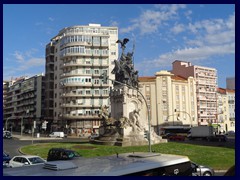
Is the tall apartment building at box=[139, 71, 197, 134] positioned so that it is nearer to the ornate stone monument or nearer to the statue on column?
the statue on column

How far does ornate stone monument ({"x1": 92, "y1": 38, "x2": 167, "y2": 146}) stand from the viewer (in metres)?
32.6

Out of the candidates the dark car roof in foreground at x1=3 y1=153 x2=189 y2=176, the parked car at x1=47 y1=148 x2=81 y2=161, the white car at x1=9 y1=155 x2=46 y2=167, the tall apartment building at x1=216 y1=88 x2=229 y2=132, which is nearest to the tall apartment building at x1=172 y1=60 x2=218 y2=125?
the tall apartment building at x1=216 y1=88 x2=229 y2=132

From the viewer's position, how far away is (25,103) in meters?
102

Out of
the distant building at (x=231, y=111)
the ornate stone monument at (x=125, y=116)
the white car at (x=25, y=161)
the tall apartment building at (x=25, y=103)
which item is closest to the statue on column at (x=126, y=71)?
the ornate stone monument at (x=125, y=116)

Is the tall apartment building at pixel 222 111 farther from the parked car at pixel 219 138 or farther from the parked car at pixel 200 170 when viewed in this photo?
the parked car at pixel 200 170

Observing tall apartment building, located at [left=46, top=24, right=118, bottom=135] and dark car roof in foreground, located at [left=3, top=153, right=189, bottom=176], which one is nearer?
dark car roof in foreground, located at [left=3, top=153, right=189, bottom=176]

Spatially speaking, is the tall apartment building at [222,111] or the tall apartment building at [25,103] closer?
the tall apartment building at [25,103]

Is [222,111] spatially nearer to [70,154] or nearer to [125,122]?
[125,122]

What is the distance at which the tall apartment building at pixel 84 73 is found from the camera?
72.8 metres

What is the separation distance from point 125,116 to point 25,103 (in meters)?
76.5

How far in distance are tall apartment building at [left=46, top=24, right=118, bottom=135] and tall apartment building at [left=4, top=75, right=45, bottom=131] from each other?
1473cm

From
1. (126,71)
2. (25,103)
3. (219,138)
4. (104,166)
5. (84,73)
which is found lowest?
(219,138)

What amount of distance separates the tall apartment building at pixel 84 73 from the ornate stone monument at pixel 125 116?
36476mm

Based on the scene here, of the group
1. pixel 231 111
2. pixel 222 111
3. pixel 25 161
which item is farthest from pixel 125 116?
pixel 231 111
